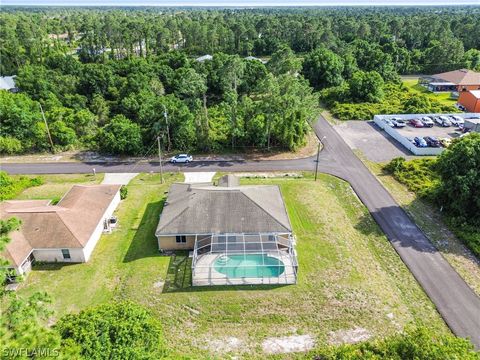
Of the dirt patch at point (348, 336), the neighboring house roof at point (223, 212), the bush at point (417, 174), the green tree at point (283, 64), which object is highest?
the green tree at point (283, 64)

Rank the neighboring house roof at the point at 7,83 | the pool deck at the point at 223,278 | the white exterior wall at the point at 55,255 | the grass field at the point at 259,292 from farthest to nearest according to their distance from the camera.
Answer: the neighboring house roof at the point at 7,83, the white exterior wall at the point at 55,255, the pool deck at the point at 223,278, the grass field at the point at 259,292

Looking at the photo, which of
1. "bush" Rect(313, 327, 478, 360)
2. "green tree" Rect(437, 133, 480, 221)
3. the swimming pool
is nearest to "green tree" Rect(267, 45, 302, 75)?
"green tree" Rect(437, 133, 480, 221)

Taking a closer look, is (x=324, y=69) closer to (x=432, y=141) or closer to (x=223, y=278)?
(x=432, y=141)

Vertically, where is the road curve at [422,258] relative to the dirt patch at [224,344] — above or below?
above

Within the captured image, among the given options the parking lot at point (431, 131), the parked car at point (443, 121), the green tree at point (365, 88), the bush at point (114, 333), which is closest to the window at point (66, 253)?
the bush at point (114, 333)

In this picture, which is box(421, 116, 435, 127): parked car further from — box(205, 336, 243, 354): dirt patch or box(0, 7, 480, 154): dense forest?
box(205, 336, 243, 354): dirt patch

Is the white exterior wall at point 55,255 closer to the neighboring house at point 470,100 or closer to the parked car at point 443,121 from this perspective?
the parked car at point 443,121

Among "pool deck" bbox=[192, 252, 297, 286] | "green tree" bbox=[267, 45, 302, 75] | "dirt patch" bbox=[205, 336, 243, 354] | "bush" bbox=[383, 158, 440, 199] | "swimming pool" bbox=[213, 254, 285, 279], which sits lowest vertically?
"dirt patch" bbox=[205, 336, 243, 354]
